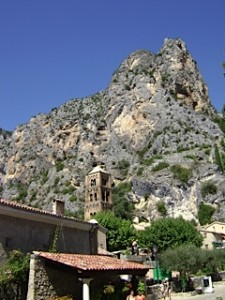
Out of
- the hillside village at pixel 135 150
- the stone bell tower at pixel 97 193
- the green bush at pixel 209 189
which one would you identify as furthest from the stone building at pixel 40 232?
the stone bell tower at pixel 97 193

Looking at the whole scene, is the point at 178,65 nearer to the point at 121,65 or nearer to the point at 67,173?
the point at 121,65

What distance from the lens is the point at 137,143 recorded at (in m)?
123

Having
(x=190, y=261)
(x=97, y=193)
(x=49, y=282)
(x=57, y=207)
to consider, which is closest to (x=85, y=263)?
(x=49, y=282)

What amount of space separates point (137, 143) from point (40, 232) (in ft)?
340

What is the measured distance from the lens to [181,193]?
96750 millimetres

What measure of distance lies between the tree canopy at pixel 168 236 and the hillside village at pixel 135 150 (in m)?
12.1

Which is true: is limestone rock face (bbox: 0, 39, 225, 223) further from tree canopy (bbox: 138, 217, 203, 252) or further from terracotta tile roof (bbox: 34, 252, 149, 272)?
terracotta tile roof (bbox: 34, 252, 149, 272)

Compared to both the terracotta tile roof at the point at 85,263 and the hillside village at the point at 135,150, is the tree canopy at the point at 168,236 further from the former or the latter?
the terracotta tile roof at the point at 85,263

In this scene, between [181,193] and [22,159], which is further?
[22,159]

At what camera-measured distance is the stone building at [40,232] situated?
1767cm

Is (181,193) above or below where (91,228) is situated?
above

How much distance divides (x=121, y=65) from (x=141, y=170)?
176 ft

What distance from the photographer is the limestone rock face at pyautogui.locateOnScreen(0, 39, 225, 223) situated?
98812 millimetres

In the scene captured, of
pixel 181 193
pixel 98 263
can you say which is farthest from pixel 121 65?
pixel 98 263
